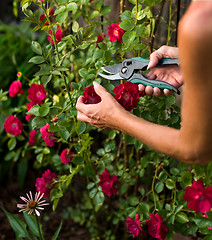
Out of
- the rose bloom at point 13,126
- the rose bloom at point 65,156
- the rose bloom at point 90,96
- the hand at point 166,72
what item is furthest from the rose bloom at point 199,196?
the rose bloom at point 13,126

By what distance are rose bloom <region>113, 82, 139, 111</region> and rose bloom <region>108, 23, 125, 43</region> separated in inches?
10.5

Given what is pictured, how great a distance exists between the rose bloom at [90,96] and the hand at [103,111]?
0.07 meters

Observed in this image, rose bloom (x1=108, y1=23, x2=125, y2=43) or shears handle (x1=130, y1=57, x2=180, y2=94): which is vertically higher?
rose bloom (x1=108, y1=23, x2=125, y2=43)

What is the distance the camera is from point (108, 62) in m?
1.45

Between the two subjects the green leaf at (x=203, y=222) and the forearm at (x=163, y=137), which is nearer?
the forearm at (x=163, y=137)

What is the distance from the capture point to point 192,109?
75cm

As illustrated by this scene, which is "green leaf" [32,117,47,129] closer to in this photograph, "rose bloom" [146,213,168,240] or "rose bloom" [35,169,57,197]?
"rose bloom" [35,169,57,197]

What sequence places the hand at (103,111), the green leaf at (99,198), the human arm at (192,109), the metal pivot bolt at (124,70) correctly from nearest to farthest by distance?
the human arm at (192,109) < the hand at (103,111) < the metal pivot bolt at (124,70) < the green leaf at (99,198)

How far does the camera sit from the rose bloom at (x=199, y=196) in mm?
1320

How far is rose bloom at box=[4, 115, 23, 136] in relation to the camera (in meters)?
1.75

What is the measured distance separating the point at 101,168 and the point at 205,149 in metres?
0.93

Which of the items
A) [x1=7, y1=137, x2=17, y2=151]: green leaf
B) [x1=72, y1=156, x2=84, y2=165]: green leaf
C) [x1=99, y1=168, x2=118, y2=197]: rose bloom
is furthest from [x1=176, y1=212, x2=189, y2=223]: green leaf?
[x1=7, y1=137, x2=17, y2=151]: green leaf

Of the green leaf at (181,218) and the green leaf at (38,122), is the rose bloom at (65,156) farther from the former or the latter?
the green leaf at (181,218)

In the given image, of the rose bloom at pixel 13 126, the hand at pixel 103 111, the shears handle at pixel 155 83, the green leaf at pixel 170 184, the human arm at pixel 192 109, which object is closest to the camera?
the human arm at pixel 192 109
